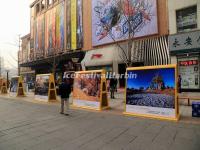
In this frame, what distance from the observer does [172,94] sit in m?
8.34

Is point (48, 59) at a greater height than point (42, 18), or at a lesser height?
lesser

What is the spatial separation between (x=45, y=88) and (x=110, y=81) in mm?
4775

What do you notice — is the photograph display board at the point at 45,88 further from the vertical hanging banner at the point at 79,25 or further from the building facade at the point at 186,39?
the vertical hanging banner at the point at 79,25

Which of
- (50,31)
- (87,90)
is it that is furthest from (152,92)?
(50,31)

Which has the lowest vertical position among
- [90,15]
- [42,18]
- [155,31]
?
[155,31]

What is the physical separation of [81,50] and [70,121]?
1920cm

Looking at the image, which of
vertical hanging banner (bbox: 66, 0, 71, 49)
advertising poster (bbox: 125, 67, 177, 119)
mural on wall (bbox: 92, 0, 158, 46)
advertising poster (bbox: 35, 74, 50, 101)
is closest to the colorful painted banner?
vertical hanging banner (bbox: 66, 0, 71, 49)

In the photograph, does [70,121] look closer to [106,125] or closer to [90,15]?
[106,125]

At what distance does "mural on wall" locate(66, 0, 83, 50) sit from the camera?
2756cm

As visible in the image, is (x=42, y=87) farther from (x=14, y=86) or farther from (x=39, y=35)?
(x=39, y=35)

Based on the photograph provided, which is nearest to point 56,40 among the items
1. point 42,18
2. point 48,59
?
point 48,59

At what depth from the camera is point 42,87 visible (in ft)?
51.0

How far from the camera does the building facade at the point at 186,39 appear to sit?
17016mm

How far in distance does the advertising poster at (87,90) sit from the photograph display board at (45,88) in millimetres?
3096
